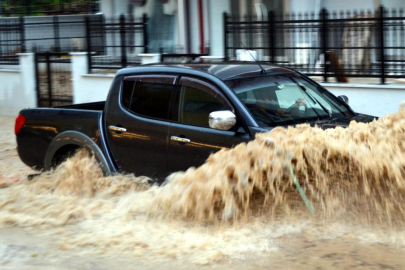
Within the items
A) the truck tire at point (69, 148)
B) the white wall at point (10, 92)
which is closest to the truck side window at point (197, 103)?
the truck tire at point (69, 148)

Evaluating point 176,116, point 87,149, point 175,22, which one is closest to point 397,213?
point 176,116

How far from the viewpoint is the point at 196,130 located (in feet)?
19.2

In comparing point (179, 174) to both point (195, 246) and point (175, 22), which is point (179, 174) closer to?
point (195, 246)

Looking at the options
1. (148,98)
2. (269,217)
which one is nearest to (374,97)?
(148,98)

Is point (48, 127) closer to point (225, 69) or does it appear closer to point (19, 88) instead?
point (225, 69)

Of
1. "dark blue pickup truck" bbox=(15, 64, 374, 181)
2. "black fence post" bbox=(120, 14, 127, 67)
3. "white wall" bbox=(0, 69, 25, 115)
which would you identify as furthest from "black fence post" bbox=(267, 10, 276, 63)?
"white wall" bbox=(0, 69, 25, 115)

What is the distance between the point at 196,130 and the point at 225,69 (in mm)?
771

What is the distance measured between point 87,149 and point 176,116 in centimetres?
123

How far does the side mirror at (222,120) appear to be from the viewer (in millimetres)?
5492

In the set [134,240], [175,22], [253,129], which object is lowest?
[134,240]

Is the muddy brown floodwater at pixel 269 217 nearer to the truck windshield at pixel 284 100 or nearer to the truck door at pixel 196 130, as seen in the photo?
the truck door at pixel 196 130

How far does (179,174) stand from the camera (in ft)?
18.5

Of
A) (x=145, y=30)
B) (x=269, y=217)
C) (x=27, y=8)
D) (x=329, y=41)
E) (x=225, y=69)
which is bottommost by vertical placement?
(x=269, y=217)

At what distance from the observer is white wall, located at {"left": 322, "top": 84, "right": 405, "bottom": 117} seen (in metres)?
10.0
